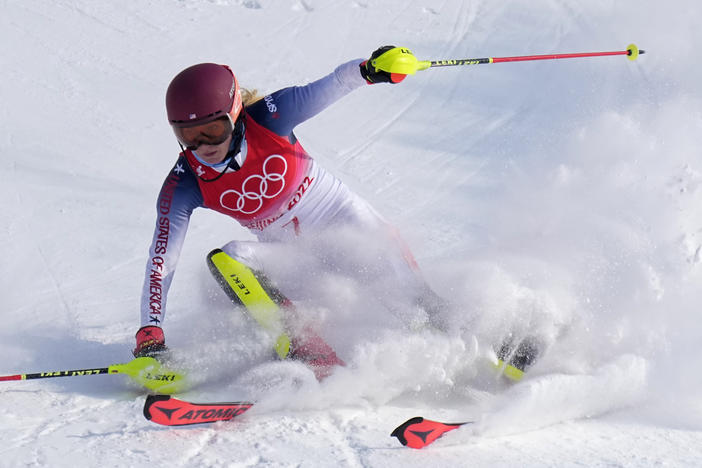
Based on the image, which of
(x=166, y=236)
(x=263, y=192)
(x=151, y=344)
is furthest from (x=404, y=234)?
(x=151, y=344)

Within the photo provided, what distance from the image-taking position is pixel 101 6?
29.7ft

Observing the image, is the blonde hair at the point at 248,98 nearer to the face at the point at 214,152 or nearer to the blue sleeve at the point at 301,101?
the blue sleeve at the point at 301,101

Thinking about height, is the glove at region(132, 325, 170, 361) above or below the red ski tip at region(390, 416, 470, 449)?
above

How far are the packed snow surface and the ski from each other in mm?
55

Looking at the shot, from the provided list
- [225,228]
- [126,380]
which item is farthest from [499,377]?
[225,228]

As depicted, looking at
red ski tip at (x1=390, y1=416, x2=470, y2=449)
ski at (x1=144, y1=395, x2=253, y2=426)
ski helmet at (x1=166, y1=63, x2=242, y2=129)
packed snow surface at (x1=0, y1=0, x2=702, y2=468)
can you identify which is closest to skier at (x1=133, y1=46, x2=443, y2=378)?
ski helmet at (x1=166, y1=63, x2=242, y2=129)

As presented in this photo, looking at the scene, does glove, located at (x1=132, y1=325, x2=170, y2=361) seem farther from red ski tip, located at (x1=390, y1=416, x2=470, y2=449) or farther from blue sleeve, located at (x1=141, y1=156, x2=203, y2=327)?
red ski tip, located at (x1=390, y1=416, x2=470, y2=449)

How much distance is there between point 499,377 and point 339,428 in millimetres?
895

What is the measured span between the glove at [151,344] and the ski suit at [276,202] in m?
0.07

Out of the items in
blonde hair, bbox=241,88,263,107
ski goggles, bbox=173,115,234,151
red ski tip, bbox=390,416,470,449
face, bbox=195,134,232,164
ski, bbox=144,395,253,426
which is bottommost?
red ski tip, bbox=390,416,470,449

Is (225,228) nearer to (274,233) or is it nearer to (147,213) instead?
(147,213)

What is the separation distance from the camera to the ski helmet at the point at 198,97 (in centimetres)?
312

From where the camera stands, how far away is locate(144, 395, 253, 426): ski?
9.47 feet

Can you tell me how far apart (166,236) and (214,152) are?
0.51m
